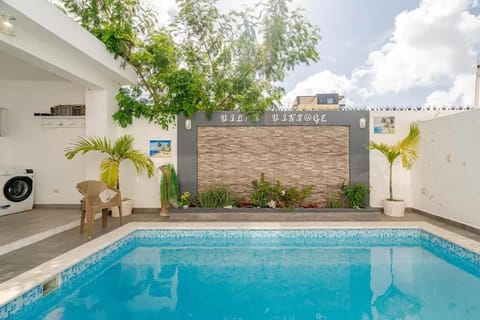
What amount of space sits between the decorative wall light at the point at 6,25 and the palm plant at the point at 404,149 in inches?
305

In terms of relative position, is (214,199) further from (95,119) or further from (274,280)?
(95,119)

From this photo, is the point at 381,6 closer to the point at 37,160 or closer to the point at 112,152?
the point at 112,152

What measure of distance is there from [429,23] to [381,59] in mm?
1868

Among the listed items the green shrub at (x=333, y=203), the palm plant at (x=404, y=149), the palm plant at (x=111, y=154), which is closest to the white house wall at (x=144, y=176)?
the palm plant at (x=111, y=154)

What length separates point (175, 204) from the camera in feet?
23.4

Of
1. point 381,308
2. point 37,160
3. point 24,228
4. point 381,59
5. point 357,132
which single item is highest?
point 381,59

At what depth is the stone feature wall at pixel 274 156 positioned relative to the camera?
7.56 meters

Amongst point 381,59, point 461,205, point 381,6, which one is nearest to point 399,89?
point 381,59

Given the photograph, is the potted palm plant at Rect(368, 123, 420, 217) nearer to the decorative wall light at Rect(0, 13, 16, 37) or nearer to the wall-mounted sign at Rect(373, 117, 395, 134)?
the wall-mounted sign at Rect(373, 117, 395, 134)

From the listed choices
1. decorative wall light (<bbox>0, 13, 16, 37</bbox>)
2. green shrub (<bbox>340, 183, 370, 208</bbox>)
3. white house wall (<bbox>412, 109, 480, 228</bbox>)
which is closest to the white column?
decorative wall light (<bbox>0, 13, 16, 37</bbox>)

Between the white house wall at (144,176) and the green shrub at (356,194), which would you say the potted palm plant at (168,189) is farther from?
the green shrub at (356,194)

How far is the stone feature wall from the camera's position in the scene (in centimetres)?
756

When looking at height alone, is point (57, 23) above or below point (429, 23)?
below

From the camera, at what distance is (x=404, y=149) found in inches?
269
